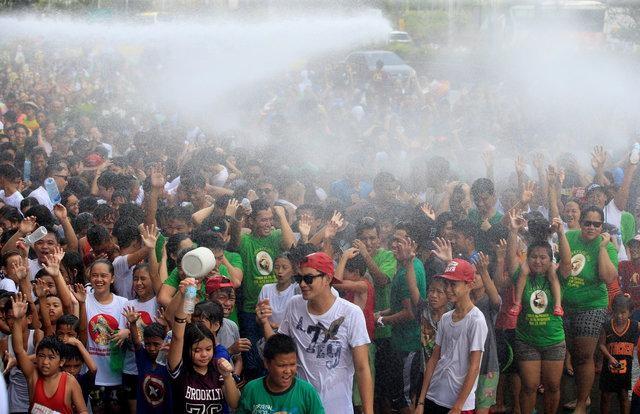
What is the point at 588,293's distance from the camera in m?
8.25

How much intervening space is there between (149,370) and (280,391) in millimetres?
1284

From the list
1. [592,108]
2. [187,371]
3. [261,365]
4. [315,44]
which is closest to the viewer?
[187,371]

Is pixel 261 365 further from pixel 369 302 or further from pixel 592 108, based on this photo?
pixel 592 108

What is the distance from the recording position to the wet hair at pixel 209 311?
6613 millimetres

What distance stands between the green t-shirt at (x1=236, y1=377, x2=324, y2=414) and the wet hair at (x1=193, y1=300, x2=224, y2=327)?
0.96 m

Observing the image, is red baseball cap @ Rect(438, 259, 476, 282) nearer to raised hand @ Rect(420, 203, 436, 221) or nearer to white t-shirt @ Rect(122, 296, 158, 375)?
white t-shirt @ Rect(122, 296, 158, 375)

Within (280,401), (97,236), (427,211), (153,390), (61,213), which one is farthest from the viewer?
(427,211)

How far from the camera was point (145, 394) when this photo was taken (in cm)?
655

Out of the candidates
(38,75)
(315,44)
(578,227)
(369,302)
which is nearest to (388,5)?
(315,44)

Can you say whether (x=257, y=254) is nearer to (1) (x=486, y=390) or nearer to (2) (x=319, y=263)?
(2) (x=319, y=263)

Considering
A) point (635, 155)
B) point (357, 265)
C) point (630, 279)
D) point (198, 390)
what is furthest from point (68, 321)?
point (635, 155)

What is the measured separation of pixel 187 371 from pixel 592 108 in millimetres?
13105

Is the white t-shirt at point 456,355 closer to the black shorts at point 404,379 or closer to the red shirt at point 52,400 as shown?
the black shorts at point 404,379

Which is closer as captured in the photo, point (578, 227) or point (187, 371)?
point (187, 371)
